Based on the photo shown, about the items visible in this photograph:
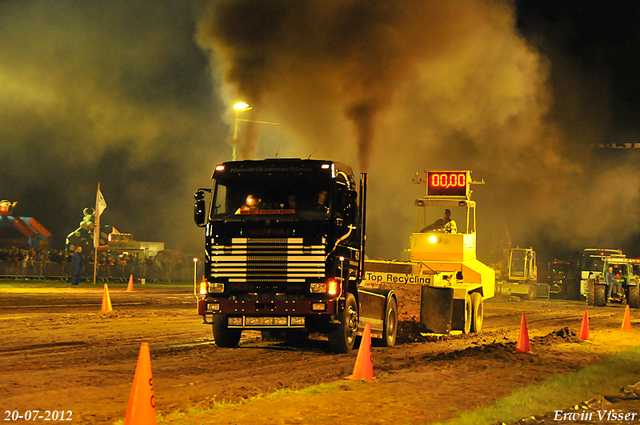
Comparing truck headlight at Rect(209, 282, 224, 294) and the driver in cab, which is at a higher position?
the driver in cab

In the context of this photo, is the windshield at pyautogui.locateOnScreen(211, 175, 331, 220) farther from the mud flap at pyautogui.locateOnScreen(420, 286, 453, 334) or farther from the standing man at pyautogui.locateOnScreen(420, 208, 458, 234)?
the standing man at pyautogui.locateOnScreen(420, 208, 458, 234)

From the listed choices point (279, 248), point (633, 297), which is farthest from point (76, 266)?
point (633, 297)

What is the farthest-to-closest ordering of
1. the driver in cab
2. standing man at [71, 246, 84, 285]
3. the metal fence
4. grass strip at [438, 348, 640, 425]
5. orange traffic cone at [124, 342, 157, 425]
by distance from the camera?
1. the metal fence
2. standing man at [71, 246, 84, 285]
3. the driver in cab
4. grass strip at [438, 348, 640, 425]
5. orange traffic cone at [124, 342, 157, 425]

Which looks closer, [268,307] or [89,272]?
[268,307]

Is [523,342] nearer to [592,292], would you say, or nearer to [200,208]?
[200,208]

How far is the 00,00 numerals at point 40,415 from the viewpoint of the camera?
264 inches

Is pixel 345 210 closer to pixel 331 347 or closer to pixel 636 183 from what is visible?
pixel 331 347

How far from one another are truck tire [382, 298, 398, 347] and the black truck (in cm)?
125

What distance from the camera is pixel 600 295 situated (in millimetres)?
32969

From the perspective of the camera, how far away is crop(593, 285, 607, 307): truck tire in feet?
108

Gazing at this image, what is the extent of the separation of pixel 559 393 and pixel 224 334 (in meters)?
6.02

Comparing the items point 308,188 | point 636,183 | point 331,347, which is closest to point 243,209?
point 308,188

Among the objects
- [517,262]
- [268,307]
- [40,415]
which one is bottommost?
[40,415]

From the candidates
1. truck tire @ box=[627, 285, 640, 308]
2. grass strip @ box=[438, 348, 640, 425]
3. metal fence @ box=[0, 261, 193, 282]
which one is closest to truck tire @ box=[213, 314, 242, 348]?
grass strip @ box=[438, 348, 640, 425]
